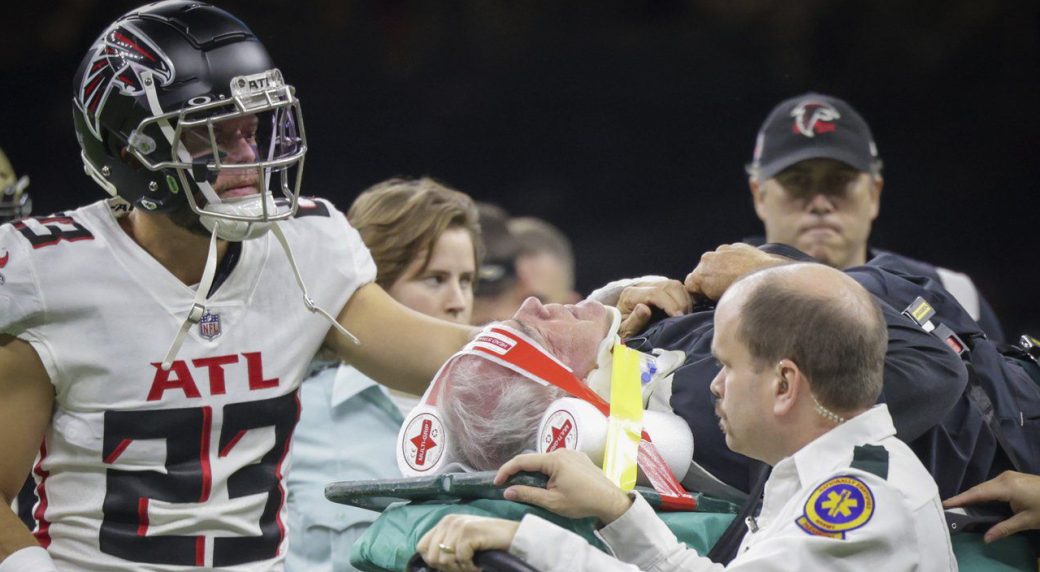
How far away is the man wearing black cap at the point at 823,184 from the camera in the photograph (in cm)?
350

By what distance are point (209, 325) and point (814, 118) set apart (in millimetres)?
1827

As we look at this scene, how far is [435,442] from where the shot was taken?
2.09 meters

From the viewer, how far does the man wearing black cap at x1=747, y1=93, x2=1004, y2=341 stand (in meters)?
3.50

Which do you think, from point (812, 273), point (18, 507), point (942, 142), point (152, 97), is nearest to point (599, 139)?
point (942, 142)

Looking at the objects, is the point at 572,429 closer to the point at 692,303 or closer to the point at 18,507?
the point at 692,303

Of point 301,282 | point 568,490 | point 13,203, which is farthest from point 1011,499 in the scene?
point 13,203

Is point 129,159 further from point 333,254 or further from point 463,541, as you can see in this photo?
point 463,541

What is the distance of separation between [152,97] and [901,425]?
127 centimetres

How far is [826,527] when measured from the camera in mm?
1735

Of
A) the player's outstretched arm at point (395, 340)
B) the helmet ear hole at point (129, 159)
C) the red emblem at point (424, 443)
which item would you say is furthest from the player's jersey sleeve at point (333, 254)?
the red emblem at point (424, 443)

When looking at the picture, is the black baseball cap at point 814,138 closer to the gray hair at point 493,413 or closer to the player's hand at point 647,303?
the player's hand at point 647,303

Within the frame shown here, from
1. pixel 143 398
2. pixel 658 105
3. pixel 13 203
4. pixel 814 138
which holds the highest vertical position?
pixel 814 138

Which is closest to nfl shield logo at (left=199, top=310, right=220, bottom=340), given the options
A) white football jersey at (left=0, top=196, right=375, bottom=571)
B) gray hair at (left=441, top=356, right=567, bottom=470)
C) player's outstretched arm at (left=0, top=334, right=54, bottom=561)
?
white football jersey at (left=0, top=196, right=375, bottom=571)

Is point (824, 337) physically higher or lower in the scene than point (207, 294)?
higher
